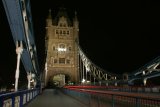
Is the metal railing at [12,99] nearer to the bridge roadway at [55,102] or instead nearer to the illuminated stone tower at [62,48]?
the bridge roadway at [55,102]

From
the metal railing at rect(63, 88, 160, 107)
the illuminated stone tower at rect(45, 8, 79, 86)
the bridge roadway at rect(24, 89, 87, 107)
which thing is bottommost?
the bridge roadway at rect(24, 89, 87, 107)

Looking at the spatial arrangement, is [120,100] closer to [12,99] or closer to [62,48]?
[12,99]

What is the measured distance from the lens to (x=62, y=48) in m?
88.9

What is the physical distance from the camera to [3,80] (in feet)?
179

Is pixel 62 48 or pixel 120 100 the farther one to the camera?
pixel 62 48

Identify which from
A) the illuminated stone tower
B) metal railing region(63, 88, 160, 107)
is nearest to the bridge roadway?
metal railing region(63, 88, 160, 107)

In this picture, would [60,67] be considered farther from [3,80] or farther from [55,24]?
[3,80]

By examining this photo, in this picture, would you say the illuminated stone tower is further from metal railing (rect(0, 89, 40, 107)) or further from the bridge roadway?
metal railing (rect(0, 89, 40, 107))

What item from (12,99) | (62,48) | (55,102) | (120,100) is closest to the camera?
(120,100)

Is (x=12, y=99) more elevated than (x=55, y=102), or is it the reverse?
(x=12, y=99)

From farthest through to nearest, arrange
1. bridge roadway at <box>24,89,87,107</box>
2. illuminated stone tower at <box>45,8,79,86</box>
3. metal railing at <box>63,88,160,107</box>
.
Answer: illuminated stone tower at <box>45,8,79,86</box>, bridge roadway at <box>24,89,87,107</box>, metal railing at <box>63,88,160,107</box>

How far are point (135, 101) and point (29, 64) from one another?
17.8 metres

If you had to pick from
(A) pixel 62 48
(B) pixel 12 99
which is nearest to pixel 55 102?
(B) pixel 12 99

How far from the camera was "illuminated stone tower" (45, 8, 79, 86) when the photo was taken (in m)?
84.4
